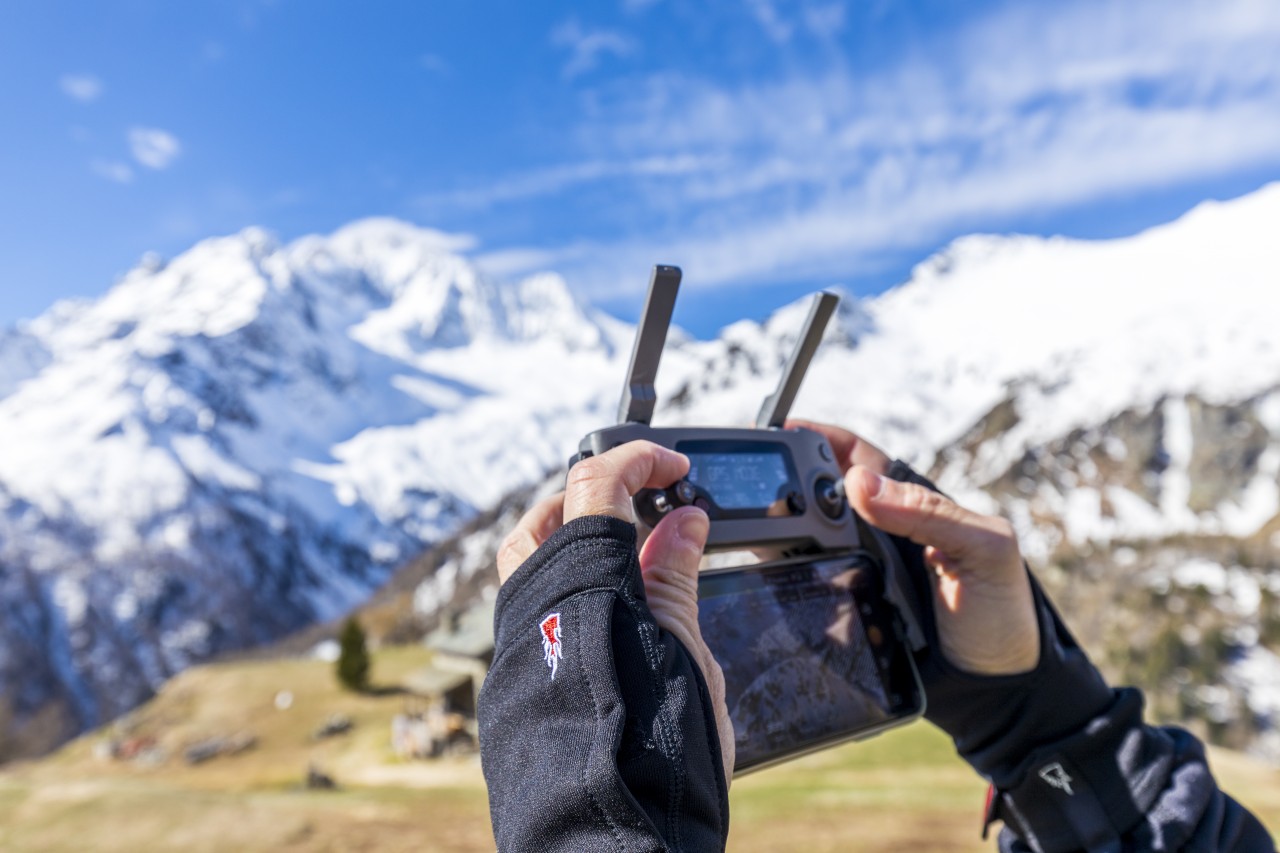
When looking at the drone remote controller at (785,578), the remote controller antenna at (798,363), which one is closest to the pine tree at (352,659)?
the remote controller antenna at (798,363)

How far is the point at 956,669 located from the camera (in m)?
3.10

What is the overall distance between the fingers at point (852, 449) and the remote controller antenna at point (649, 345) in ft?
3.14

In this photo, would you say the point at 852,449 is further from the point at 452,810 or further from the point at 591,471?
the point at 452,810

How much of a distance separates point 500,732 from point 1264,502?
128 m

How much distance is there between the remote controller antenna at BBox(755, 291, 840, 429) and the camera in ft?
10.5

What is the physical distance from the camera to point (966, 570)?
308 cm

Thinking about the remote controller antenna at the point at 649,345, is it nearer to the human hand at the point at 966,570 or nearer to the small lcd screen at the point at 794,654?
the small lcd screen at the point at 794,654

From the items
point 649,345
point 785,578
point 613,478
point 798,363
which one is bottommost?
point 785,578

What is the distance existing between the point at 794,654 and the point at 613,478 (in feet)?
3.47

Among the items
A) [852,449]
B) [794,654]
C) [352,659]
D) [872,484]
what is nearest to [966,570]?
[872,484]

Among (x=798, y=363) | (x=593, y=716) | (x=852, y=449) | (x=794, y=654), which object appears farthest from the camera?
(x=852, y=449)

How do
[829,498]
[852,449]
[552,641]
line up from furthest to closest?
1. [852,449]
2. [829,498]
3. [552,641]

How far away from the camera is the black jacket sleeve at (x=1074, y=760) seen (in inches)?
108

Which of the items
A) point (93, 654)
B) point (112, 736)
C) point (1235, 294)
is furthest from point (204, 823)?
point (1235, 294)
